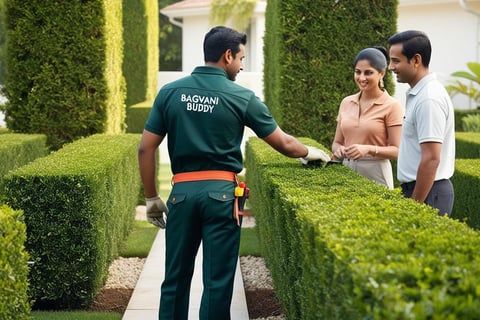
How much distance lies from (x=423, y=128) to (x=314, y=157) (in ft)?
3.30

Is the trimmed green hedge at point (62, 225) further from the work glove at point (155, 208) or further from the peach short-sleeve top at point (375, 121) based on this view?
the peach short-sleeve top at point (375, 121)

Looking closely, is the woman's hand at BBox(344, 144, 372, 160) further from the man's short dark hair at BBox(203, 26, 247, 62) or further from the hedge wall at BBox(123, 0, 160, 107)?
the hedge wall at BBox(123, 0, 160, 107)

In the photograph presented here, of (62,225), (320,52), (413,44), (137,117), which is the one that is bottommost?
(137,117)

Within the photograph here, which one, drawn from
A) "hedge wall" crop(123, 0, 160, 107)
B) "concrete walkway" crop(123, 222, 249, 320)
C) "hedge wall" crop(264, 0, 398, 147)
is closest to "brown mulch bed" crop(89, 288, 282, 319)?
"concrete walkway" crop(123, 222, 249, 320)

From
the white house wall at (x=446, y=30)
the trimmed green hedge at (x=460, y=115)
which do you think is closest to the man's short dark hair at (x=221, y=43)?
the trimmed green hedge at (x=460, y=115)

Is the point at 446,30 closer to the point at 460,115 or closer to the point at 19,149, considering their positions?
the point at 460,115

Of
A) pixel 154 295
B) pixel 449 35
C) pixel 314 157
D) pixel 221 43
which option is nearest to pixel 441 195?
pixel 314 157

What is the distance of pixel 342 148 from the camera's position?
23.2ft

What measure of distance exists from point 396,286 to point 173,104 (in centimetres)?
268

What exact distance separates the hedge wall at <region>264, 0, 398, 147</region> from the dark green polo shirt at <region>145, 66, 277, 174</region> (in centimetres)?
632

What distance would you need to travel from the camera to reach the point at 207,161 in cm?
541

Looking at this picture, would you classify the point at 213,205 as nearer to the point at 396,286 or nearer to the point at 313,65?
the point at 396,286

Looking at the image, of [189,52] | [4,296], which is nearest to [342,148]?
[4,296]

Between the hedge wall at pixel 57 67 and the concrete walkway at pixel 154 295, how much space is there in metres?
2.99
